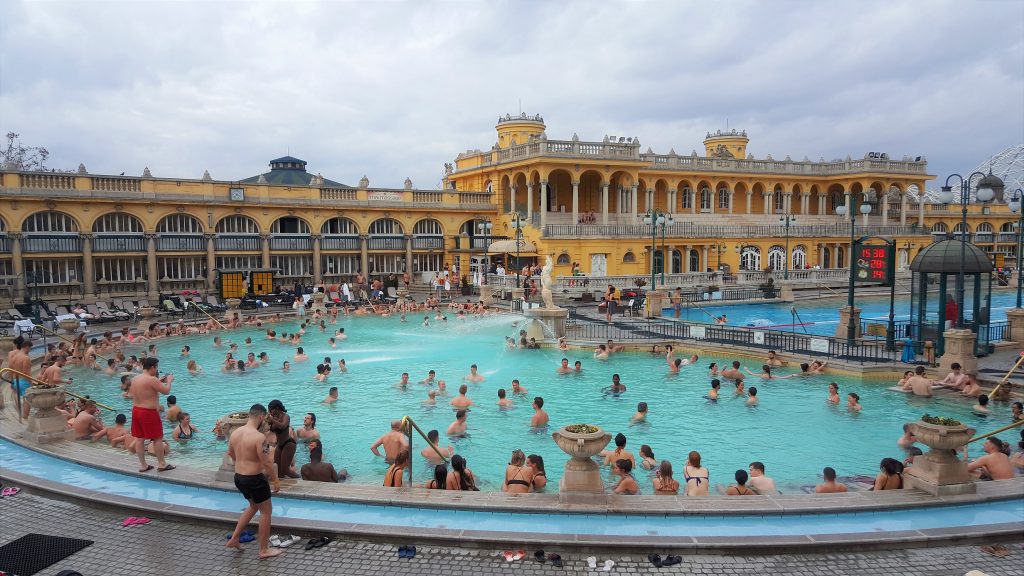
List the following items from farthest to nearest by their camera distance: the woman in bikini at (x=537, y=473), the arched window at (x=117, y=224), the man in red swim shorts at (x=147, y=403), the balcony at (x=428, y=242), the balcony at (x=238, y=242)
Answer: the balcony at (x=428, y=242), the balcony at (x=238, y=242), the arched window at (x=117, y=224), the woman in bikini at (x=537, y=473), the man in red swim shorts at (x=147, y=403)

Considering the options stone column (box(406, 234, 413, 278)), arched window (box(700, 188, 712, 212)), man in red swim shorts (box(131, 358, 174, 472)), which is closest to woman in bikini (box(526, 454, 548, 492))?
man in red swim shorts (box(131, 358, 174, 472))

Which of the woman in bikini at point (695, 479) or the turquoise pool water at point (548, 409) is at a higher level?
the woman in bikini at point (695, 479)

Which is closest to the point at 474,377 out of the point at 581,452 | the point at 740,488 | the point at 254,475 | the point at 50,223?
the point at 740,488

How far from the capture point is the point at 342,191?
41281 millimetres

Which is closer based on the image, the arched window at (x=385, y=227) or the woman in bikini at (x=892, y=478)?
the woman in bikini at (x=892, y=478)

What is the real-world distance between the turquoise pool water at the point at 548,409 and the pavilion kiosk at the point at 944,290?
3.11 meters

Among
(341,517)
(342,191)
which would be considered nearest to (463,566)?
(341,517)

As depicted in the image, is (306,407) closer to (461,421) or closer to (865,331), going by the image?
(461,421)

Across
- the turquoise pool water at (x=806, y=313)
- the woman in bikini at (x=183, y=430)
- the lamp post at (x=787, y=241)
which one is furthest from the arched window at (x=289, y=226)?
the lamp post at (x=787, y=241)

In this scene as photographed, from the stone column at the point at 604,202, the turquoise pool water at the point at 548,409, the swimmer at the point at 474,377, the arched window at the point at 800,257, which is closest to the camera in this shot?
the turquoise pool water at the point at 548,409

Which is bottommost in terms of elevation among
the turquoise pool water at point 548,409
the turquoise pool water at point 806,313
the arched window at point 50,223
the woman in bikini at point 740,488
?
the turquoise pool water at point 548,409

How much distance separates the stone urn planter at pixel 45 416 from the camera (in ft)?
38.5

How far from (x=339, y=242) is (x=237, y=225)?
5903 millimetres

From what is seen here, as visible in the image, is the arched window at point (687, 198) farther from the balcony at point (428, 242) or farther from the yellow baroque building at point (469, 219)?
the balcony at point (428, 242)
